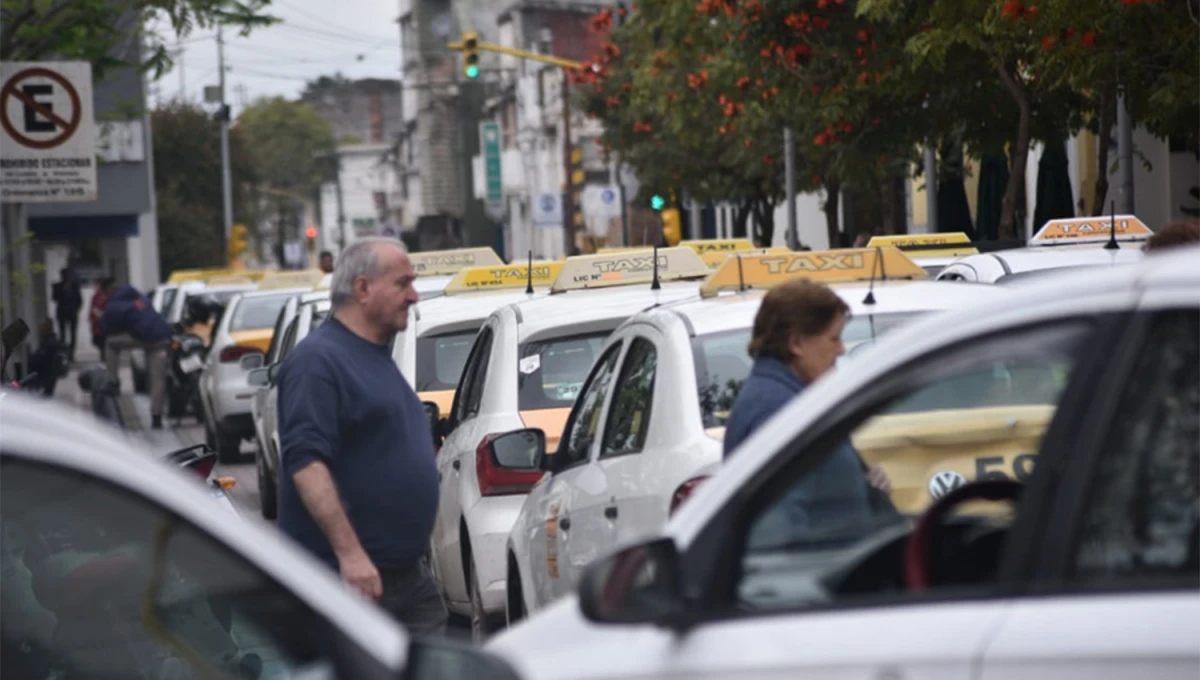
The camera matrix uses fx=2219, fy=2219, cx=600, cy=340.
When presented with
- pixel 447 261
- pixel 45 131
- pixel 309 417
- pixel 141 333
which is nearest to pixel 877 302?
pixel 309 417

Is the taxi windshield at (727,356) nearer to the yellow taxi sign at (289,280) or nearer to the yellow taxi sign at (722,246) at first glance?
the yellow taxi sign at (722,246)

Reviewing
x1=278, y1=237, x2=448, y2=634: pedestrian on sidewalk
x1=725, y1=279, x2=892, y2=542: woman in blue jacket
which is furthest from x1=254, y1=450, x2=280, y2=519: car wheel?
x1=725, y1=279, x2=892, y2=542: woman in blue jacket

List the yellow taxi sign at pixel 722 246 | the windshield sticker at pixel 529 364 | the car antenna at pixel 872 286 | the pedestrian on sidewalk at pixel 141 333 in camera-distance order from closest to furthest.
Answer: the car antenna at pixel 872 286, the windshield sticker at pixel 529 364, the yellow taxi sign at pixel 722 246, the pedestrian on sidewalk at pixel 141 333

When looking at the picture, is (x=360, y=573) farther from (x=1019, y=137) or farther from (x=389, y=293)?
(x=1019, y=137)

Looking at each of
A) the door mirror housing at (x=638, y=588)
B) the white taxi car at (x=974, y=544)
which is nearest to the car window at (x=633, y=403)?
the white taxi car at (x=974, y=544)

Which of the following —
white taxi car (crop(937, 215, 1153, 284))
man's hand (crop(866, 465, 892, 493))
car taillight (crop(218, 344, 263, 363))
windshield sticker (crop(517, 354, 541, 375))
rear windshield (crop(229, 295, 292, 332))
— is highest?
white taxi car (crop(937, 215, 1153, 284))

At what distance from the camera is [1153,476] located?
3270 millimetres

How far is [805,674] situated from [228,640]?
145 cm

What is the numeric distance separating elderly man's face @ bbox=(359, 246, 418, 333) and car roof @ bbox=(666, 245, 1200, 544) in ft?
8.58

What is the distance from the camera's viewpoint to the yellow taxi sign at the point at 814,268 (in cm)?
726

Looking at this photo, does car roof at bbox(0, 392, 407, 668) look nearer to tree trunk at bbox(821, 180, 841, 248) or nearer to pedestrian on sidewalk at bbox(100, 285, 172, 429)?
pedestrian on sidewalk at bbox(100, 285, 172, 429)

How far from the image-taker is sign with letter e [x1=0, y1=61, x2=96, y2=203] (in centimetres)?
1503

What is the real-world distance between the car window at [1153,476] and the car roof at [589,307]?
5955mm

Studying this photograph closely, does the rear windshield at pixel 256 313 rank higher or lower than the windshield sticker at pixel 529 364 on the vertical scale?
lower
